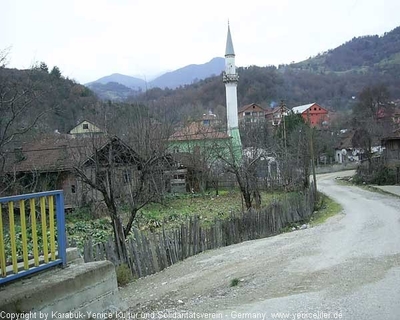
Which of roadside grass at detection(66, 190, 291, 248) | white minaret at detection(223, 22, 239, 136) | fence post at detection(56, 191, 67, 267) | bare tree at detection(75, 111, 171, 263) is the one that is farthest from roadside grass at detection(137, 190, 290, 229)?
white minaret at detection(223, 22, 239, 136)

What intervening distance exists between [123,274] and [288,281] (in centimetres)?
381

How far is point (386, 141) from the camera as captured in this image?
130 ft

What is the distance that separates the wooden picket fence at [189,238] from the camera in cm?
1002

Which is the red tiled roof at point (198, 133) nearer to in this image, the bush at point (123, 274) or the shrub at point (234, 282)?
the bush at point (123, 274)

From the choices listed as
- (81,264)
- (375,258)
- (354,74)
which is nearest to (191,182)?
(375,258)

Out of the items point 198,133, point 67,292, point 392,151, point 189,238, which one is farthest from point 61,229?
point 392,151

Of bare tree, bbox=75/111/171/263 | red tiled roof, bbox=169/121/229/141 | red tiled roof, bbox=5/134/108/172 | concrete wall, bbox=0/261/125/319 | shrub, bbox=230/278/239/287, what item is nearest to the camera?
concrete wall, bbox=0/261/125/319

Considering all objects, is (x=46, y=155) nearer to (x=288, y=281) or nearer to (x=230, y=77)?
(x=288, y=281)

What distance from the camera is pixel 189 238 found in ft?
38.8

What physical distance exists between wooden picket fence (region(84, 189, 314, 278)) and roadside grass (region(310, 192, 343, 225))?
1.19 metres

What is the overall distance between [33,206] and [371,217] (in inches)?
598

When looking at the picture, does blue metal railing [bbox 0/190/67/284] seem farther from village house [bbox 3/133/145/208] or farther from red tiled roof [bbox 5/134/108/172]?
red tiled roof [bbox 5/134/108/172]

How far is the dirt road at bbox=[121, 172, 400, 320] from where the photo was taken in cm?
605

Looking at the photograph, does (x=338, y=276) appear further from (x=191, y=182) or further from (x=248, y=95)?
(x=248, y=95)
